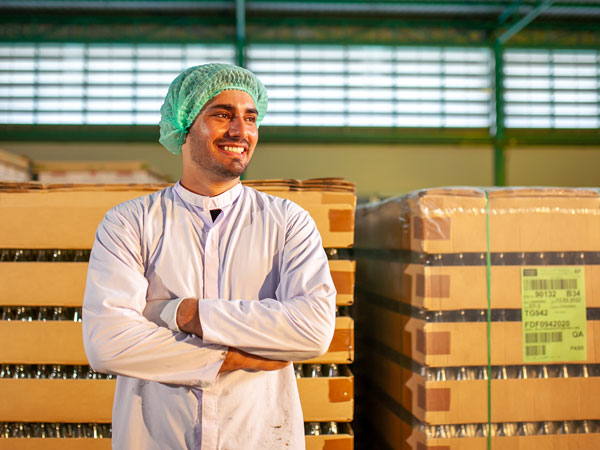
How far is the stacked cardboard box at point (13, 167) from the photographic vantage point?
4867 mm

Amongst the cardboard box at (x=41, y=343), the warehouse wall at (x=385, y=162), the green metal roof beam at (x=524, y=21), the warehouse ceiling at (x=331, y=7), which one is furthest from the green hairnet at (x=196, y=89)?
the green metal roof beam at (x=524, y=21)

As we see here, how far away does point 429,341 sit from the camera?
7.39 feet

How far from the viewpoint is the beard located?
1.73 meters

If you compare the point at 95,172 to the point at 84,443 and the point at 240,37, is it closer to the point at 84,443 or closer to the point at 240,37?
the point at 240,37

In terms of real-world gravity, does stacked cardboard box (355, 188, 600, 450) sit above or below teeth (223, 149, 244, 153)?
below

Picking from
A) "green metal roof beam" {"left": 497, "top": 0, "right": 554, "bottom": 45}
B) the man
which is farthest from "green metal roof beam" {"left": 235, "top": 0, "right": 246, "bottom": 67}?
the man

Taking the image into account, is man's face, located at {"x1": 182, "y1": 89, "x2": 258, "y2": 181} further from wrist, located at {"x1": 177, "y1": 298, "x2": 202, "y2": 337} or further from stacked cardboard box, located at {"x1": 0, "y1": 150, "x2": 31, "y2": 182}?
stacked cardboard box, located at {"x1": 0, "y1": 150, "x2": 31, "y2": 182}

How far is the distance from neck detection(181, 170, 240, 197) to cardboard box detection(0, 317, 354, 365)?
3.30ft

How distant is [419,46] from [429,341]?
536 cm

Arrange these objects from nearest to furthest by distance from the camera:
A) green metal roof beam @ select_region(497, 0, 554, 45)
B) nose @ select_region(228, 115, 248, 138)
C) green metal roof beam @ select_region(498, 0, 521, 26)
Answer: nose @ select_region(228, 115, 248, 138) < green metal roof beam @ select_region(497, 0, 554, 45) < green metal roof beam @ select_region(498, 0, 521, 26)

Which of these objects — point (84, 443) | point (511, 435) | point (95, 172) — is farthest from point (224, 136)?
point (95, 172)

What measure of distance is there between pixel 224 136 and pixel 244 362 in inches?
32.0

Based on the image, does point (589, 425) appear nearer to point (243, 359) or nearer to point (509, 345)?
point (509, 345)

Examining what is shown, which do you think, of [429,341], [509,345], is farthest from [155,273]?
[509,345]
